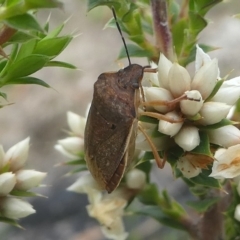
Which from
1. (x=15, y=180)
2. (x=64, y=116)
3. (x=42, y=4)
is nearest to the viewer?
(x=42, y=4)

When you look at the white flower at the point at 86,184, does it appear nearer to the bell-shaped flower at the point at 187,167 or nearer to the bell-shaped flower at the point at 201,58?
the bell-shaped flower at the point at 187,167

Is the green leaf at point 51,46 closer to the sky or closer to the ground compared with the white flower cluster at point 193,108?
closer to the sky

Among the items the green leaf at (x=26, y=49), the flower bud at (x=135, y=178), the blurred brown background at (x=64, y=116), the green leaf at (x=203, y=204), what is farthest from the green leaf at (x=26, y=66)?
the blurred brown background at (x=64, y=116)

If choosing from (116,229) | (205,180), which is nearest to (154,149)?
(205,180)

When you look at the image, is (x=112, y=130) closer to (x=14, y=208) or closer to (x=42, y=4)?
(x=14, y=208)

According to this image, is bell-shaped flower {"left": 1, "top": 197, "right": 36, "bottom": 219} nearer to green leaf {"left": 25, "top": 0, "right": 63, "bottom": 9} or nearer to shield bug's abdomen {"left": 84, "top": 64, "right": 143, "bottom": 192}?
shield bug's abdomen {"left": 84, "top": 64, "right": 143, "bottom": 192}

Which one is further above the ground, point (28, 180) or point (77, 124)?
point (28, 180)

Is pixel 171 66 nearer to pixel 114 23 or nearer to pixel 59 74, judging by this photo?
pixel 114 23

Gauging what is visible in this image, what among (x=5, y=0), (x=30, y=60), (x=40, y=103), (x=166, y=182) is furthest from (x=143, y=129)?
(x=40, y=103)
